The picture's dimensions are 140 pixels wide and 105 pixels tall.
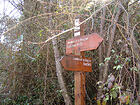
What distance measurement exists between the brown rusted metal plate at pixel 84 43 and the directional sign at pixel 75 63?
17 centimetres

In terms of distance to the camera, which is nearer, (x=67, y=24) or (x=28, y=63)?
(x=67, y=24)

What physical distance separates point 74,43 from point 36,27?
2.55m

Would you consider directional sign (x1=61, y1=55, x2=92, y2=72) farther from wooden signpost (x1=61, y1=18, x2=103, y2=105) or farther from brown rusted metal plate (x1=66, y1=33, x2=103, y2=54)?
brown rusted metal plate (x1=66, y1=33, x2=103, y2=54)

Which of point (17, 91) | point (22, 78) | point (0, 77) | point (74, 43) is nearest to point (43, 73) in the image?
point (22, 78)

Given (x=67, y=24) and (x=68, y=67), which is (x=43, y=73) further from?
(x=68, y=67)

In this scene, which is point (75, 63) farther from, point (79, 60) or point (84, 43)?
point (84, 43)

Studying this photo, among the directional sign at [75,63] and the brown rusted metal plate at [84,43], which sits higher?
the brown rusted metal plate at [84,43]

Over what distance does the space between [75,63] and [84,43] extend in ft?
1.19

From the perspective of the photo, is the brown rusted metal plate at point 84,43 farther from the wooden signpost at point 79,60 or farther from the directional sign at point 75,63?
the directional sign at point 75,63

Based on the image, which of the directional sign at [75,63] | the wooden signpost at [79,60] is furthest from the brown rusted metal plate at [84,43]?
the directional sign at [75,63]

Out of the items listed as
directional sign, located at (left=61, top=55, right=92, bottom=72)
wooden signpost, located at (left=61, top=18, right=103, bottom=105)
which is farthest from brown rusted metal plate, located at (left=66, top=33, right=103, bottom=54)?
directional sign, located at (left=61, top=55, right=92, bottom=72)

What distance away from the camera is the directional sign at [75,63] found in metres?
2.62

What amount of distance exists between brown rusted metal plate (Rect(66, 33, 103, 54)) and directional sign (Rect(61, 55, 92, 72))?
0.57 feet

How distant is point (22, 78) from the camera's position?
491cm
